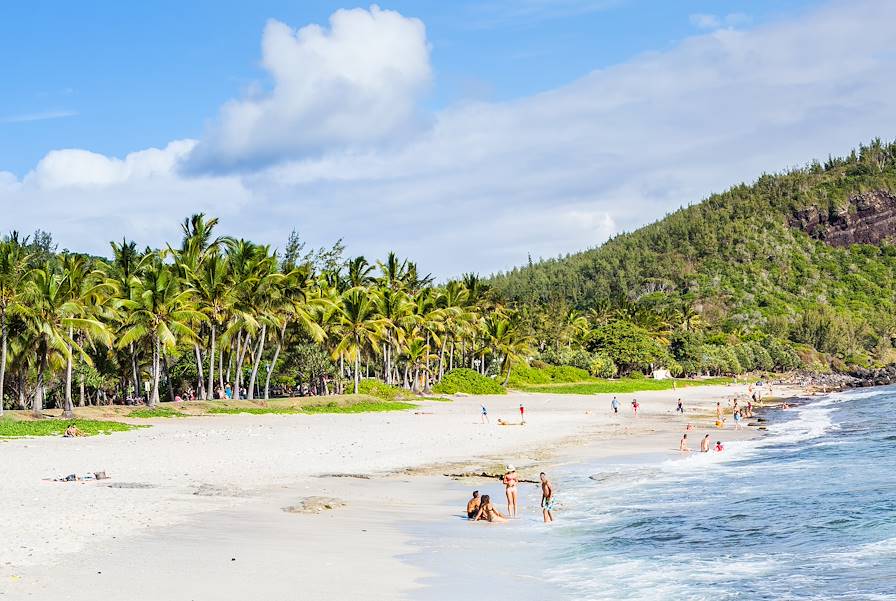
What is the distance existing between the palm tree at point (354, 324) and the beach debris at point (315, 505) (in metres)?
39.9

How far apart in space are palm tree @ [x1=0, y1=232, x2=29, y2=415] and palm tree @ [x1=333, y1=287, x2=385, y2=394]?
2454 cm

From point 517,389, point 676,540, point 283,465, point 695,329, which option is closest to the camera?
point 676,540

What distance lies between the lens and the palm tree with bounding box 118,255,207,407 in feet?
148

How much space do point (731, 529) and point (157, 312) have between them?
36890 millimetres

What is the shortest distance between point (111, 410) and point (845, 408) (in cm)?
5498

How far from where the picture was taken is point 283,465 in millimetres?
26031

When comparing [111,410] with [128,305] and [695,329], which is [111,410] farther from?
[695,329]

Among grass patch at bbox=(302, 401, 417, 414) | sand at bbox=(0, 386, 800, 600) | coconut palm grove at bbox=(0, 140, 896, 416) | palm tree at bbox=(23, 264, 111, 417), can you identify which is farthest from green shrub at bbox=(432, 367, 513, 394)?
palm tree at bbox=(23, 264, 111, 417)

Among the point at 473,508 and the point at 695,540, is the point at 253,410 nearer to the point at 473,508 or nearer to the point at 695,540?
the point at 473,508

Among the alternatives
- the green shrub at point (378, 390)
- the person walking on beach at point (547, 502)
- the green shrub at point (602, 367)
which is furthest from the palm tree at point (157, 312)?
the green shrub at point (602, 367)

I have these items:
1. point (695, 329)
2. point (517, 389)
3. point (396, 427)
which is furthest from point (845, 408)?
point (695, 329)

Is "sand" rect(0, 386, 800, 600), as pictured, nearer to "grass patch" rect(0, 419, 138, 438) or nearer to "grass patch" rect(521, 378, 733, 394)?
"grass patch" rect(0, 419, 138, 438)

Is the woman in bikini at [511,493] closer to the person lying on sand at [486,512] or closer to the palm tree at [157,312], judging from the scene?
the person lying on sand at [486,512]

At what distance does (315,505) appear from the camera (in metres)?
18.1
